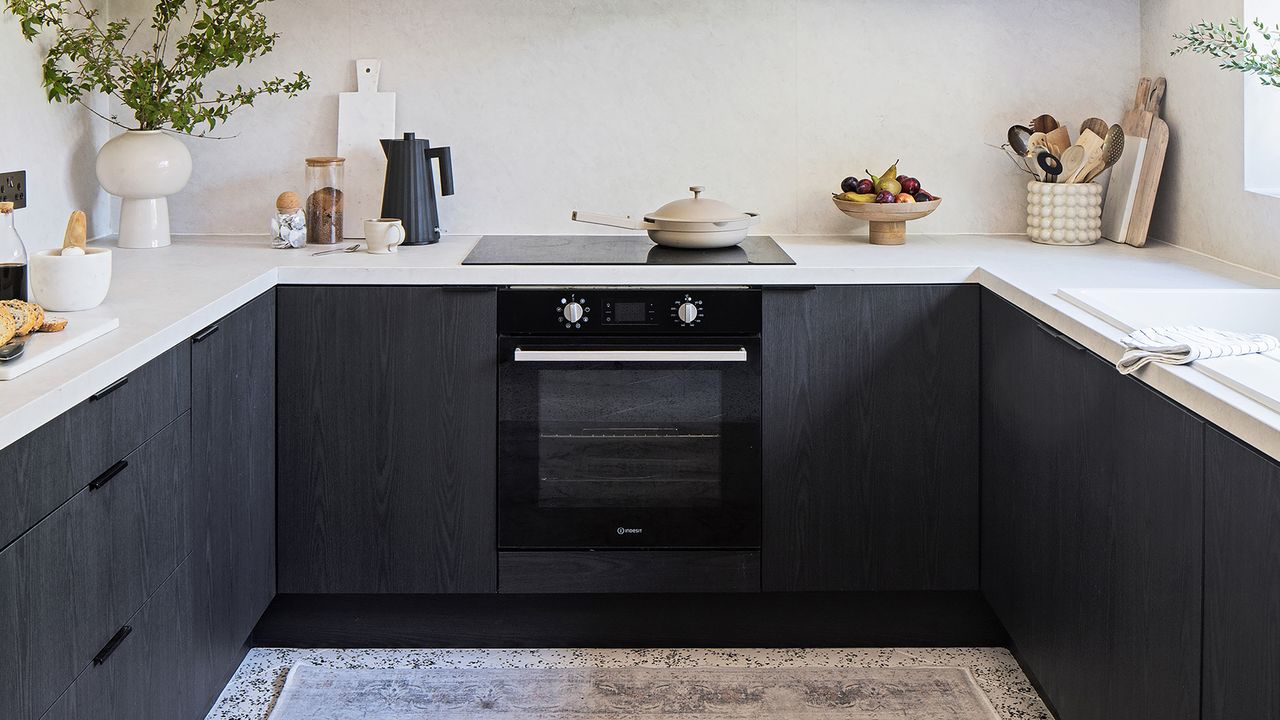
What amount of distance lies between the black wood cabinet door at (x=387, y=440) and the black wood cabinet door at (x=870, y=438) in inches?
26.3

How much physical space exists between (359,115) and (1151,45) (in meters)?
2.13

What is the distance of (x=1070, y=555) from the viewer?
2.21 m

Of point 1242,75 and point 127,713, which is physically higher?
point 1242,75

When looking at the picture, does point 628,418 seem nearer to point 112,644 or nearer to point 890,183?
point 890,183

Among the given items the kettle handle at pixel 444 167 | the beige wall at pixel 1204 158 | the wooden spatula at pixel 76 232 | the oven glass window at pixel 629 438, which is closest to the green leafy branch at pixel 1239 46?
the beige wall at pixel 1204 158

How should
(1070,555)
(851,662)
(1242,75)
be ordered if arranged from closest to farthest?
(1070,555) → (1242,75) → (851,662)

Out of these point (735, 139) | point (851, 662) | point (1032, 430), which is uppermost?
point (735, 139)

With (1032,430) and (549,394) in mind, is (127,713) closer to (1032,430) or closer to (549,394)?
(549,394)

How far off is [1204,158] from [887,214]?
75cm

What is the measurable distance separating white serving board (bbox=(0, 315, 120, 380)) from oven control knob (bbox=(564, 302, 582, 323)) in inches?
38.9

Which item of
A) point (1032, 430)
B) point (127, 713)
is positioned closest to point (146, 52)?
point (127, 713)

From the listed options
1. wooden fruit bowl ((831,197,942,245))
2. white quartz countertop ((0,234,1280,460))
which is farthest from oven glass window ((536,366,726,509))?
wooden fruit bowl ((831,197,942,245))

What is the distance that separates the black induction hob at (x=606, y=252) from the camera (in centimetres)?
283

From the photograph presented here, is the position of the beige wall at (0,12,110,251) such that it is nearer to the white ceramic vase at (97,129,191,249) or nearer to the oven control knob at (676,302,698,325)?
the white ceramic vase at (97,129,191,249)
